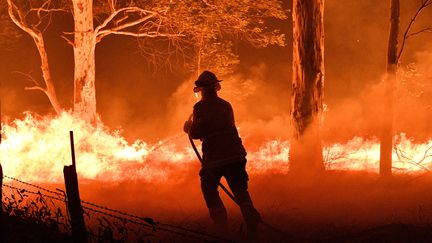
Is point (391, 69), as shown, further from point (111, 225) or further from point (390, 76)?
point (111, 225)

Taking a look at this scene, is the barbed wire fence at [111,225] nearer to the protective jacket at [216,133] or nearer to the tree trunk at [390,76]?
the protective jacket at [216,133]

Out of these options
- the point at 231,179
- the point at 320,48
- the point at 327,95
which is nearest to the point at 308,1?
the point at 320,48

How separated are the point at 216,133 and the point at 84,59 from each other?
30.3 feet

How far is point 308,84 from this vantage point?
1043 centimetres

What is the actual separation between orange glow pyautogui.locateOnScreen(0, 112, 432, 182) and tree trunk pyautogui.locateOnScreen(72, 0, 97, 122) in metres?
0.54

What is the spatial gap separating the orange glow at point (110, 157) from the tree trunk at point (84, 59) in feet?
1.76

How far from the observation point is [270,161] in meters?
12.9

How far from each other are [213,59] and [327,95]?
19.6 ft

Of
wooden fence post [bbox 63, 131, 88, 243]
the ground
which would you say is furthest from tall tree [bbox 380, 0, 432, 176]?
wooden fence post [bbox 63, 131, 88, 243]

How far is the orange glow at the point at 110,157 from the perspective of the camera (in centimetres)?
1191

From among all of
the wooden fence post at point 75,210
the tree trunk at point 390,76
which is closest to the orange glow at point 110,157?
the tree trunk at point 390,76

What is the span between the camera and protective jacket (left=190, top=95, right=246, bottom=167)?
675 centimetres

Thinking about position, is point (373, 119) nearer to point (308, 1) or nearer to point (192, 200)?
point (308, 1)

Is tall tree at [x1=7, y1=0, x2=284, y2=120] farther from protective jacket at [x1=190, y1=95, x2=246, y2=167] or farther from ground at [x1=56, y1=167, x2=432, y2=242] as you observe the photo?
protective jacket at [x1=190, y1=95, x2=246, y2=167]
